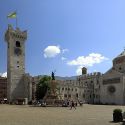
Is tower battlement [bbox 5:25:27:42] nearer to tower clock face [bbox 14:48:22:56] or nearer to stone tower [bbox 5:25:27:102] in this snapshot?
stone tower [bbox 5:25:27:102]

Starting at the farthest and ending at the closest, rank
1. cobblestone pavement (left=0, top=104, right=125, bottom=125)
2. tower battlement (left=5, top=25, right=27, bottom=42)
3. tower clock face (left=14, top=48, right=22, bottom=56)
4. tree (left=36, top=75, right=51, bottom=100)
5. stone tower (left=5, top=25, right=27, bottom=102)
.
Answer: tower battlement (left=5, top=25, right=27, bottom=42) → tower clock face (left=14, top=48, right=22, bottom=56) → stone tower (left=5, top=25, right=27, bottom=102) → tree (left=36, top=75, right=51, bottom=100) → cobblestone pavement (left=0, top=104, right=125, bottom=125)

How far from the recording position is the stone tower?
99.4 m

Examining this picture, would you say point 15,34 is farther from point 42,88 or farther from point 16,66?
point 42,88

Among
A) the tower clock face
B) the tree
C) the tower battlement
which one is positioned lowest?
the tree

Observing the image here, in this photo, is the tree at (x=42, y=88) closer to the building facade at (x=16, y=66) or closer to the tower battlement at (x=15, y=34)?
the building facade at (x=16, y=66)

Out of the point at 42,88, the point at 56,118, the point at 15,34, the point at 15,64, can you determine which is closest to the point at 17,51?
the point at 15,64

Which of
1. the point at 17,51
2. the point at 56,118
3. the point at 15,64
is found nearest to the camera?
the point at 56,118

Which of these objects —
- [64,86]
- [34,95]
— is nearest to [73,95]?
[64,86]

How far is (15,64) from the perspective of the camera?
102 meters

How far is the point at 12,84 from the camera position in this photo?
99250 mm

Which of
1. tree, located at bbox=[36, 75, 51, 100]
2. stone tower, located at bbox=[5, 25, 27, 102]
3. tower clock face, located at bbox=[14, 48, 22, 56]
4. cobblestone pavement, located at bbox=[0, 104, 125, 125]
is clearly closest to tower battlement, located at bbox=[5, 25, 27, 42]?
stone tower, located at bbox=[5, 25, 27, 102]

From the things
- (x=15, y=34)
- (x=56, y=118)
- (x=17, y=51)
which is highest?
(x=15, y=34)

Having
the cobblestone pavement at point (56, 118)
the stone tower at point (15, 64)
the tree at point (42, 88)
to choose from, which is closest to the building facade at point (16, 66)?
the stone tower at point (15, 64)

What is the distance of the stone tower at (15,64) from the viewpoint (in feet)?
326
